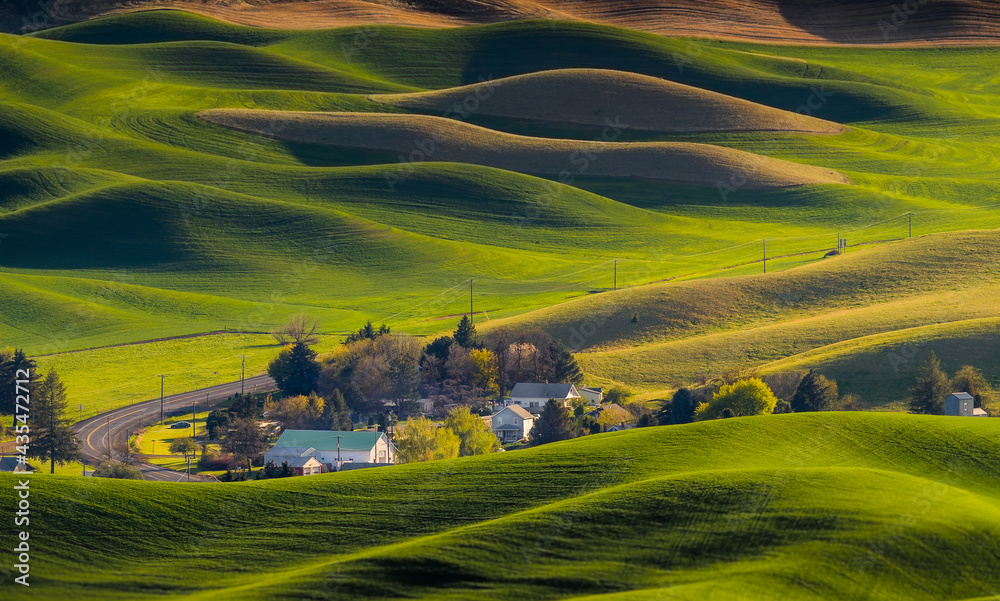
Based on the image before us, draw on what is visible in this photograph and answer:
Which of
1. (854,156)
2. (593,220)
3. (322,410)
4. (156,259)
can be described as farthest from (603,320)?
(854,156)

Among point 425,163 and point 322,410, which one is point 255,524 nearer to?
point 322,410

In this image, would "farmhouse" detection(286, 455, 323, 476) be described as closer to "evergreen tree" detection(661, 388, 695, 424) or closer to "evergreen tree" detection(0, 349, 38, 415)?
"evergreen tree" detection(661, 388, 695, 424)

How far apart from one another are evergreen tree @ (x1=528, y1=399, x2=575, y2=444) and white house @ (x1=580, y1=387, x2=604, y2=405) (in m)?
10.3

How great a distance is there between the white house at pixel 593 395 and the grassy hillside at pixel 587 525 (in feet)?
113

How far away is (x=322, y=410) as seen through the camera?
80188mm

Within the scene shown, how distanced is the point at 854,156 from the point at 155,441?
450 ft

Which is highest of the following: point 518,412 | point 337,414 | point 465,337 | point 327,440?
point 465,337

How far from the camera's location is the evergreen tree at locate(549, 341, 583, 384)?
86312mm

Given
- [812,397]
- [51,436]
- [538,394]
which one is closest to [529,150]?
[538,394]

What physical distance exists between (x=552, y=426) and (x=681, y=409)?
8.04 meters

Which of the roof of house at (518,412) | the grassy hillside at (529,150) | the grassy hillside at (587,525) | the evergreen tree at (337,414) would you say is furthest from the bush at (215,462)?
the grassy hillside at (529,150)

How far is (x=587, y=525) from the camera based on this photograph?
35000 mm

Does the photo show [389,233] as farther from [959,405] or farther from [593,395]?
[959,405]

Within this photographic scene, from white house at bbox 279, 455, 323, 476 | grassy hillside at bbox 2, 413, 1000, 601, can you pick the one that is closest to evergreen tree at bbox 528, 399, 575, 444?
white house at bbox 279, 455, 323, 476
